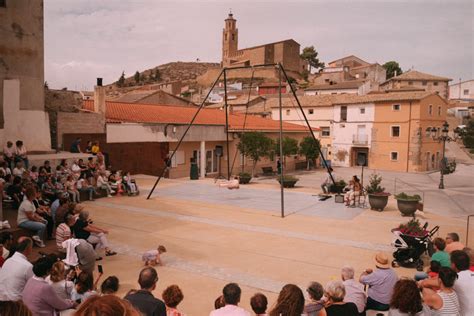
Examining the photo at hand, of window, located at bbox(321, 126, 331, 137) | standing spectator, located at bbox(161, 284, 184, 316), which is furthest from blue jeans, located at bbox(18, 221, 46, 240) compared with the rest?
window, located at bbox(321, 126, 331, 137)

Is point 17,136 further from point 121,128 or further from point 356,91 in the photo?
point 356,91

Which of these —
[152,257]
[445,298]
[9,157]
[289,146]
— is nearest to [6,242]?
[152,257]

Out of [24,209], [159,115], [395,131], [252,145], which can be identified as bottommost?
[24,209]

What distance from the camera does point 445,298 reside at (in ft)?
17.0

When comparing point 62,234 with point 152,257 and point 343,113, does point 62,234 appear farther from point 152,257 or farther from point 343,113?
point 343,113

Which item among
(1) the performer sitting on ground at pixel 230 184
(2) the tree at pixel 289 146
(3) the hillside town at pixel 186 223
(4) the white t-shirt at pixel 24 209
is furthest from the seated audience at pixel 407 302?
(2) the tree at pixel 289 146

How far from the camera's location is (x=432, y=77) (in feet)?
234

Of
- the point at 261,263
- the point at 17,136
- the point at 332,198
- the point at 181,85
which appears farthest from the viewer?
the point at 181,85

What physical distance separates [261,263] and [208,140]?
19.1 metres

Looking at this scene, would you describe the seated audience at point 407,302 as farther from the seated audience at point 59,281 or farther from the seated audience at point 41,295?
the seated audience at point 59,281

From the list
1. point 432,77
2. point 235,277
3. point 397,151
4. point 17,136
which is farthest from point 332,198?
point 432,77

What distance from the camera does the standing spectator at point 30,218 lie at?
373 inches

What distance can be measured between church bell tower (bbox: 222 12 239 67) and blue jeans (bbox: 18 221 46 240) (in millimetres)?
108267

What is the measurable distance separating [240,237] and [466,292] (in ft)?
22.5
